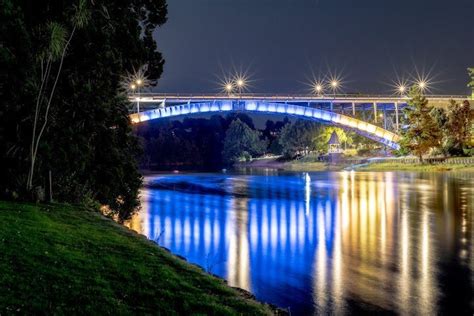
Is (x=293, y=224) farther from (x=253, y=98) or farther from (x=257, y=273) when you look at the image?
(x=253, y=98)

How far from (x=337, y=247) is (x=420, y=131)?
192ft

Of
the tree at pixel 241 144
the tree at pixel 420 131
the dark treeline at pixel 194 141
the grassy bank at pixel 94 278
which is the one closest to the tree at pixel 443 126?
the tree at pixel 420 131

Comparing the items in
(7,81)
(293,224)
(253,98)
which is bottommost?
(293,224)

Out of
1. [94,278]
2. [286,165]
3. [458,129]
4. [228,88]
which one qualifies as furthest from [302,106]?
[94,278]

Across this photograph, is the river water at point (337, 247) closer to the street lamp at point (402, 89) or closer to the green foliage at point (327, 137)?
the street lamp at point (402, 89)

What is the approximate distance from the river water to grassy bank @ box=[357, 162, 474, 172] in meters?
25.9

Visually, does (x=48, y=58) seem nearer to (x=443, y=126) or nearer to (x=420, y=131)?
(x=420, y=131)

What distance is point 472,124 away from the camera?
77375 mm

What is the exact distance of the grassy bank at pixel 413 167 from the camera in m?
62.1

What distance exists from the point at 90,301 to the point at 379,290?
7.25 meters

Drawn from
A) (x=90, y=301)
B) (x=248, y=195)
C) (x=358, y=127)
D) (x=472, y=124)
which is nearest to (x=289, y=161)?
(x=358, y=127)

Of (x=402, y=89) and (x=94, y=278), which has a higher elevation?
(x=402, y=89)

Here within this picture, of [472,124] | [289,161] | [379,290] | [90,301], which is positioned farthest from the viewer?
[289,161]

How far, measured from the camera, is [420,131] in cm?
7262
